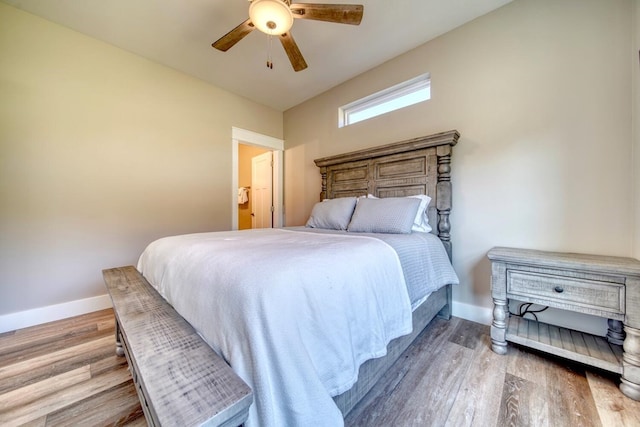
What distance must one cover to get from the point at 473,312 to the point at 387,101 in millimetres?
2455

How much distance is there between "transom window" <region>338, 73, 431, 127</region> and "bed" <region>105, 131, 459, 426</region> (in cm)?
148

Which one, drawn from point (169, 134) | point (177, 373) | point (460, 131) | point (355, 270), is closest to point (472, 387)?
point (355, 270)

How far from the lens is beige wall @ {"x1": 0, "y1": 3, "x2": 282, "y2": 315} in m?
2.01

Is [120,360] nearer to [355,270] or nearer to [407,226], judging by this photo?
[355,270]

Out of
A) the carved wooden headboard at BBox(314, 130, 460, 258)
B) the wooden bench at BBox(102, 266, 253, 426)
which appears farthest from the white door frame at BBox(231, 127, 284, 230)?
the wooden bench at BBox(102, 266, 253, 426)

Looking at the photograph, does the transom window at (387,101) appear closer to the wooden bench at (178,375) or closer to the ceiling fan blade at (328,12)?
the ceiling fan blade at (328,12)

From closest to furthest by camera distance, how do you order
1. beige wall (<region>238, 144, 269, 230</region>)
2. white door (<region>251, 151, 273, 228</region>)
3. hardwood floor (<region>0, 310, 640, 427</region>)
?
hardwood floor (<region>0, 310, 640, 427</region>) < white door (<region>251, 151, 273, 228</region>) < beige wall (<region>238, 144, 269, 230</region>)

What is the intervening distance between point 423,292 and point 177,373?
1.40 metres

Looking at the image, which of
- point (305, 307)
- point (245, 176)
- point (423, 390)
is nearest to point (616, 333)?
point (423, 390)

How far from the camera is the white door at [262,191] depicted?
421 cm

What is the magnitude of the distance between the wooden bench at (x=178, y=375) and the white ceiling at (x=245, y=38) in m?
2.42

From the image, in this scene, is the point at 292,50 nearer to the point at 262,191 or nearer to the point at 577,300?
the point at 577,300

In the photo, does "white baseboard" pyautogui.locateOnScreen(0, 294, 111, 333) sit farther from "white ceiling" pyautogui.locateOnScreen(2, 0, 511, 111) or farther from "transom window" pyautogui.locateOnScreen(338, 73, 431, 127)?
"transom window" pyautogui.locateOnScreen(338, 73, 431, 127)

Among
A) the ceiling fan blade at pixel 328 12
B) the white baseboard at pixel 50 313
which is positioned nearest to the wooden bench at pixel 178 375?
the white baseboard at pixel 50 313
